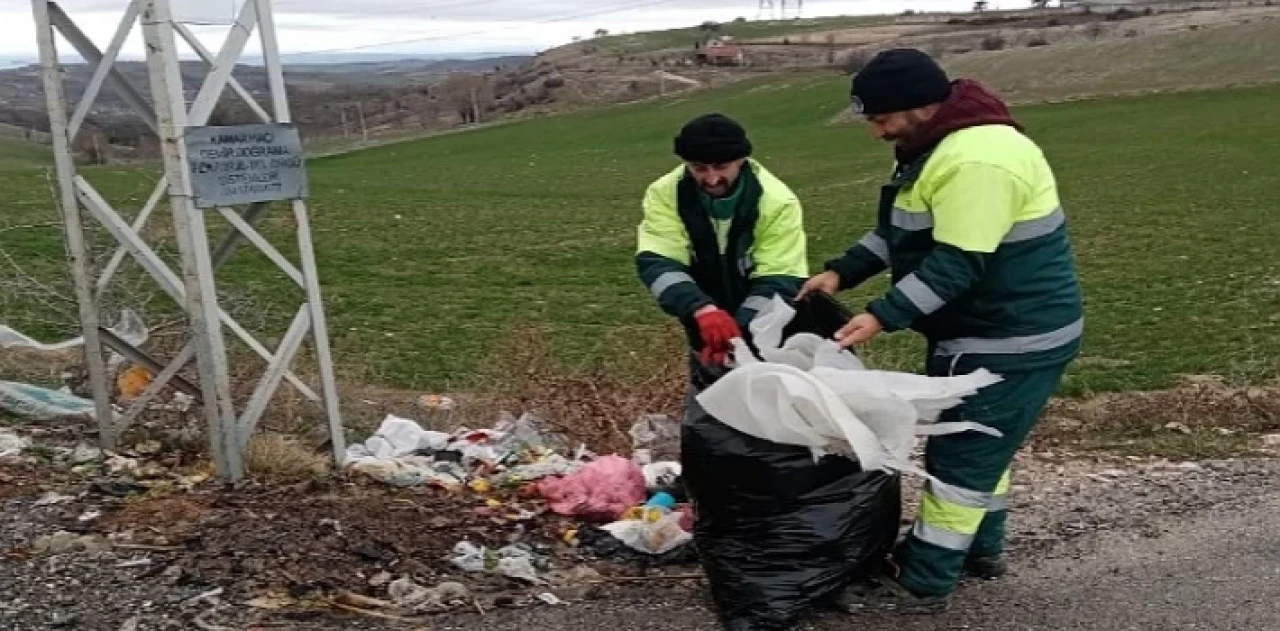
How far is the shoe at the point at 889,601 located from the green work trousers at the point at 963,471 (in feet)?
0.15

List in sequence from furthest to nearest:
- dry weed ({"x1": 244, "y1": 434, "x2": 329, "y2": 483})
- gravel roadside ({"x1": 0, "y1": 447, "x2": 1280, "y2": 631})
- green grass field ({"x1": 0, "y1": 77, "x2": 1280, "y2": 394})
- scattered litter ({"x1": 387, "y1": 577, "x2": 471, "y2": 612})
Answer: green grass field ({"x1": 0, "y1": 77, "x2": 1280, "y2": 394})
dry weed ({"x1": 244, "y1": 434, "x2": 329, "y2": 483})
scattered litter ({"x1": 387, "y1": 577, "x2": 471, "y2": 612})
gravel roadside ({"x1": 0, "y1": 447, "x2": 1280, "y2": 631})

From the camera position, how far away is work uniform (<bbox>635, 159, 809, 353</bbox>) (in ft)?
14.8

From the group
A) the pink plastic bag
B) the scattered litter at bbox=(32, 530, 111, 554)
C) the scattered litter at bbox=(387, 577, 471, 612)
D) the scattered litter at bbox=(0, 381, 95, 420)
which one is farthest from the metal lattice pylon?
the scattered litter at bbox=(387, 577, 471, 612)

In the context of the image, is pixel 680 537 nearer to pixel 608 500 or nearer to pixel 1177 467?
pixel 608 500

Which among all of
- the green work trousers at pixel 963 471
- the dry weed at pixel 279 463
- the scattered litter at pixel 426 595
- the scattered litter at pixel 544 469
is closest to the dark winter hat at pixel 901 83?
the green work trousers at pixel 963 471

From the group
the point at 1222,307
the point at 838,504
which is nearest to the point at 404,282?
the point at 1222,307

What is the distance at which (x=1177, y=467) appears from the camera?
5.70 m

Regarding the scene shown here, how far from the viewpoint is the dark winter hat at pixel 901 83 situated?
3834 millimetres

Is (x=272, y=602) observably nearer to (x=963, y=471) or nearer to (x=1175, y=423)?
(x=963, y=471)

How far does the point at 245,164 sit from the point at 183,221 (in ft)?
1.08

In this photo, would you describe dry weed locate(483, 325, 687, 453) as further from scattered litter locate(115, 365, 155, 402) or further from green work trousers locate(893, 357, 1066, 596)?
green work trousers locate(893, 357, 1066, 596)

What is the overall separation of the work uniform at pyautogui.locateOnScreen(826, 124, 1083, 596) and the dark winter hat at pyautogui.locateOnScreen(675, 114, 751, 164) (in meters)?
0.54

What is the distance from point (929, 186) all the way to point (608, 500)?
1928 millimetres

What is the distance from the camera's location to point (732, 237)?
457 centimetres
